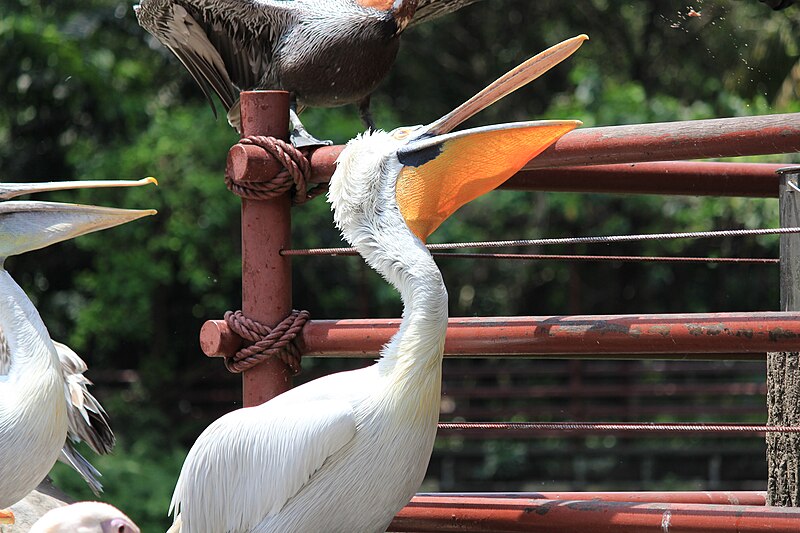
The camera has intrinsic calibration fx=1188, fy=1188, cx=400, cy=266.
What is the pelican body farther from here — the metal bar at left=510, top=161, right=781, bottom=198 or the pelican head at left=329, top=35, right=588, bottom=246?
the pelican head at left=329, top=35, right=588, bottom=246

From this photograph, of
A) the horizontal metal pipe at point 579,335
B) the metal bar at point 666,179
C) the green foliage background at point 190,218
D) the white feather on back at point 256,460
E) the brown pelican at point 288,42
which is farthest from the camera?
the green foliage background at point 190,218

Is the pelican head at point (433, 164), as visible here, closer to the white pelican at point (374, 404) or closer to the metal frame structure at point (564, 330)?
the white pelican at point (374, 404)

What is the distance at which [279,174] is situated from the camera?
2.67 metres

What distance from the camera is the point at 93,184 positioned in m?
2.77

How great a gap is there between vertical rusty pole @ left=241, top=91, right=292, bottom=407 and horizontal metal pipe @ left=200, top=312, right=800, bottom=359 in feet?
0.24

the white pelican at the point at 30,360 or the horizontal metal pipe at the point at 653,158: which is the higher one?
the horizontal metal pipe at the point at 653,158

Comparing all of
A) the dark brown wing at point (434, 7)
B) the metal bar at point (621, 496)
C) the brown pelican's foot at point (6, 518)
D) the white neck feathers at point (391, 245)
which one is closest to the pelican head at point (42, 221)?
the brown pelican's foot at point (6, 518)

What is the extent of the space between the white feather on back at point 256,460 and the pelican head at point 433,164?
358 millimetres

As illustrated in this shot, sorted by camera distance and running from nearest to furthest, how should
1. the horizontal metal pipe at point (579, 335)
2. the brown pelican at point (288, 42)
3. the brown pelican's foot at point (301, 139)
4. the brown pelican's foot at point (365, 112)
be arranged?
the horizontal metal pipe at point (579, 335)
the brown pelican's foot at point (301, 139)
the brown pelican at point (288, 42)
the brown pelican's foot at point (365, 112)

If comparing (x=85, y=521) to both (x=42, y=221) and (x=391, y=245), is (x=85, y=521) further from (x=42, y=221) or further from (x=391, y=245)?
(x=391, y=245)

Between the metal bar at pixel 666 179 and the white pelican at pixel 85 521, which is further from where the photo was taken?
the metal bar at pixel 666 179

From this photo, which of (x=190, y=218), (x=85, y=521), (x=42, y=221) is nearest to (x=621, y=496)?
(x=85, y=521)

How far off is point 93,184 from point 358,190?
0.80m

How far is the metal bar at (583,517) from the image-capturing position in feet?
7.13
